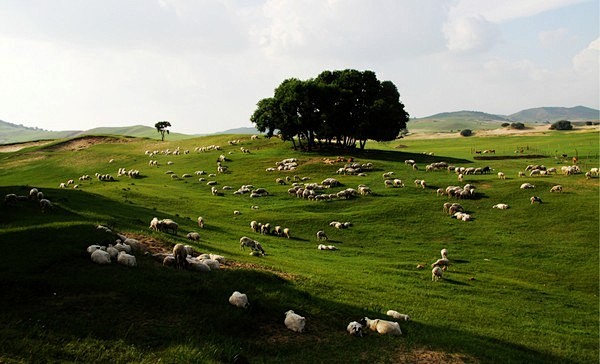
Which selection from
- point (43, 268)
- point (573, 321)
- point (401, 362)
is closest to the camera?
point (401, 362)

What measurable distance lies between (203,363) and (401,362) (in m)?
6.49

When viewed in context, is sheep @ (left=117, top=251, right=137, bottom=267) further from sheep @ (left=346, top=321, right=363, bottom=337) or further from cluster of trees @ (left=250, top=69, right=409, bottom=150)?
A: cluster of trees @ (left=250, top=69, right=409, bottom=150)

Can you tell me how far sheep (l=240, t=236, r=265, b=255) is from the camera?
30.2m

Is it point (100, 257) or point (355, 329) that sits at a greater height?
point (100, 257)

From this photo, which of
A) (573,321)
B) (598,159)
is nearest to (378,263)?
(573,321)

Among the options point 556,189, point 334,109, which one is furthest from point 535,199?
point 334,109

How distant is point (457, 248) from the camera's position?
125ft

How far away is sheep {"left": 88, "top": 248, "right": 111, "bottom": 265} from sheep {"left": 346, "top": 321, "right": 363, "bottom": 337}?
34.7 feet

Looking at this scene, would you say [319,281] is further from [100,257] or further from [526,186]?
[526,186]

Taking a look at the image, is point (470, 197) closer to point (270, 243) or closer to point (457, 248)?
point (457, 248)

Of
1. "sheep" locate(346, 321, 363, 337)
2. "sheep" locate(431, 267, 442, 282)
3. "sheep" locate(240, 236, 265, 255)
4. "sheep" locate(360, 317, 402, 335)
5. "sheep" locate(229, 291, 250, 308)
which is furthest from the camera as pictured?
"sheep" locate(240, 236, 265, 255)

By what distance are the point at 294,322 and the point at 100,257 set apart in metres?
8.86

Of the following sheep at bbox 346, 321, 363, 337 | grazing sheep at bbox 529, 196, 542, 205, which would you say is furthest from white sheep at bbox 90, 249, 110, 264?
grazing sheep at bbox 529, 196, 542, 205

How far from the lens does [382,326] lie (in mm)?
16188
